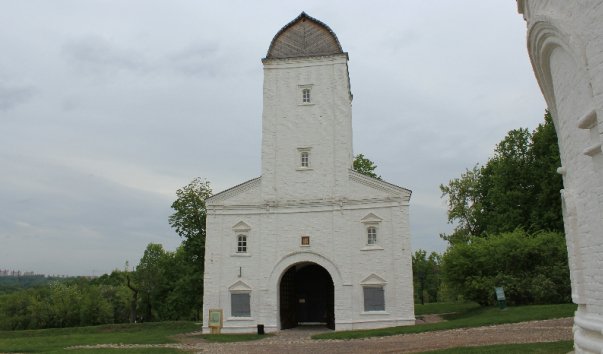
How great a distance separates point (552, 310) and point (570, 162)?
13.7 metres

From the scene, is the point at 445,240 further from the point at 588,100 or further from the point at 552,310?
the point at 588,100

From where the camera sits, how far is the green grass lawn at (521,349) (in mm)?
10695

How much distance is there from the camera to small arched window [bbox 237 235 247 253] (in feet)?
80.8

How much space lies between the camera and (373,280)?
2319 cm

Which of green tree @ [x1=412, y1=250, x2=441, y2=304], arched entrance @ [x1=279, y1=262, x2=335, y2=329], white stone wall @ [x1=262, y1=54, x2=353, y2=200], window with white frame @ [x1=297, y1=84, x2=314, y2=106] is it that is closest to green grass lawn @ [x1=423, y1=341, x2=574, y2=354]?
white stone wall @ [x1=262, y1=54, x2=353, y2=200]

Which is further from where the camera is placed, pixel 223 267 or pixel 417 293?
pixel 417 293

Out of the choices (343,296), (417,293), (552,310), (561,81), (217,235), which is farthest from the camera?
(417,293)

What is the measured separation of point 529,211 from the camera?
32.5 m

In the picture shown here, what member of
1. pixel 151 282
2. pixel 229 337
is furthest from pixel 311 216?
pixel 151 282

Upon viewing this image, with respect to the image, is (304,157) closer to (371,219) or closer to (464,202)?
(371,219)

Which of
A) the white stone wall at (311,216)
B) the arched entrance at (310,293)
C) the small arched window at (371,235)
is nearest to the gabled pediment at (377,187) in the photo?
the white stone wall at (311,216)

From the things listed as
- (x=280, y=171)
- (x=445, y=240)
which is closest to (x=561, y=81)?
(x=280, y=171)

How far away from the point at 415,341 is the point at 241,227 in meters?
11.1

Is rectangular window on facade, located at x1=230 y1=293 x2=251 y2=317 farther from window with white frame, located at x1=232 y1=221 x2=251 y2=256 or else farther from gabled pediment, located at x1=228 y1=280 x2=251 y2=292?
window with white frame, located at x1=232 y1=221 x2=251 y2=256
